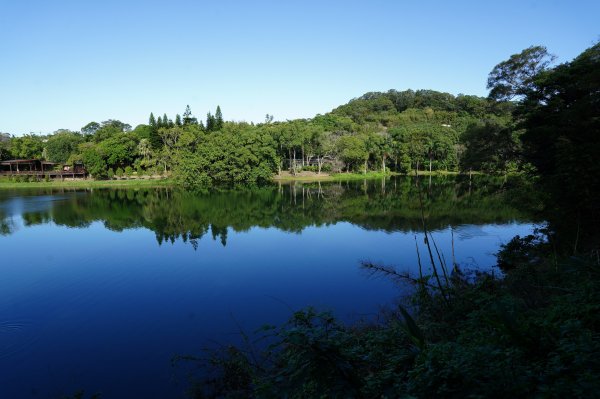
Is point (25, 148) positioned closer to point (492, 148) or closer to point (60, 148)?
point (60, 148)

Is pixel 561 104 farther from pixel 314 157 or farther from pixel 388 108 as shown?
pixel 388 108

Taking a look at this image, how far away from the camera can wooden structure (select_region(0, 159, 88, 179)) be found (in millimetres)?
62438

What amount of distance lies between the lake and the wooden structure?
32934mm

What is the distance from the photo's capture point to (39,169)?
66938mm

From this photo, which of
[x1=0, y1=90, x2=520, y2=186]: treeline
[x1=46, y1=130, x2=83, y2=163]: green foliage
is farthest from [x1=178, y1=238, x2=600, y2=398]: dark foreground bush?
[x1=46, y1=130, x2=83, y2=163]: green foliage

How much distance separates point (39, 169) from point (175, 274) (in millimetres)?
65655

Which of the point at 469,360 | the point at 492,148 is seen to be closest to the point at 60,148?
the point at 492,148

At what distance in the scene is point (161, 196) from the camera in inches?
1686

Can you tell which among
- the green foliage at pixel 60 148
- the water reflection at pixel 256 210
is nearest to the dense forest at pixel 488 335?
the water reflection at pixel 256 210

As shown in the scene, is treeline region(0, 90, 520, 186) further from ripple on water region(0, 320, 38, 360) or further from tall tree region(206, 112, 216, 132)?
ripple on water region(0, 320, 38, 360)

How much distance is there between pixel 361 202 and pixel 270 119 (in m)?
55.1

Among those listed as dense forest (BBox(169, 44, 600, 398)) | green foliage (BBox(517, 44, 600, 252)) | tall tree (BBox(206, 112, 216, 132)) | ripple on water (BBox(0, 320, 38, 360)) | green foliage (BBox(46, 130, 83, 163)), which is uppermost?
tall tree (BBox(206, 112, 216, 132))

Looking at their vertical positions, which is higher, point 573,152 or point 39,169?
point 39,169

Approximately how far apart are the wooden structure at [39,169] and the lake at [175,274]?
32.9m
